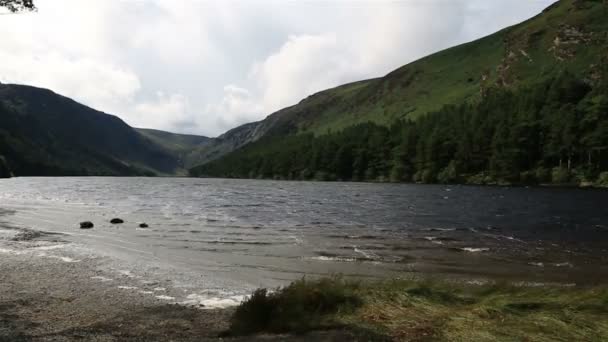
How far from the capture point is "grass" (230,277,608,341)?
33.7 feet

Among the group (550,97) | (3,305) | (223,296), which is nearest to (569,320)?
(223,296)

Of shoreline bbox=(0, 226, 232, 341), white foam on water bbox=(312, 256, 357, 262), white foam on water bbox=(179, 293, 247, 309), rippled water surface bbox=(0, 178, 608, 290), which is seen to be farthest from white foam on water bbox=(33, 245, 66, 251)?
white foam on water bbox=(312, 256, 357, 262)

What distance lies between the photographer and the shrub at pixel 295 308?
41.0ft

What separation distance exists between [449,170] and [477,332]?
530 feet

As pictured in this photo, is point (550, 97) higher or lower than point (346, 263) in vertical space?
higher

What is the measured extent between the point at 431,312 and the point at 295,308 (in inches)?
158

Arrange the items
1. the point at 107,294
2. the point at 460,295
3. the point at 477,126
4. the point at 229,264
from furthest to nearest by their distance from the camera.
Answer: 1. the point at 477,126
2. the point at 229,264
3. the point at 107,294
4. the point at 460,295

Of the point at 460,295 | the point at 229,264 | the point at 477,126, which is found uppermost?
the point at 477,126

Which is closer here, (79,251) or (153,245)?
(79,251)

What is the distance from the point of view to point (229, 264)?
88.7 feet

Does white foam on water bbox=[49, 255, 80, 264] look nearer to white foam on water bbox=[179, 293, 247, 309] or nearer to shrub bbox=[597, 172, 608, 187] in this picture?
white foam on water bbox=[179, 293, 247, 309]

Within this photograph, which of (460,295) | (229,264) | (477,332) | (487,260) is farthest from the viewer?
(487,260)

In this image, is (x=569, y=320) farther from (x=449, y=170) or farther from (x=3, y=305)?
(x=449, y=170)

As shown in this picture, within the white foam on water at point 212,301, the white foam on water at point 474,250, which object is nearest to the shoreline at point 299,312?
the white foam on water at point 212,301
